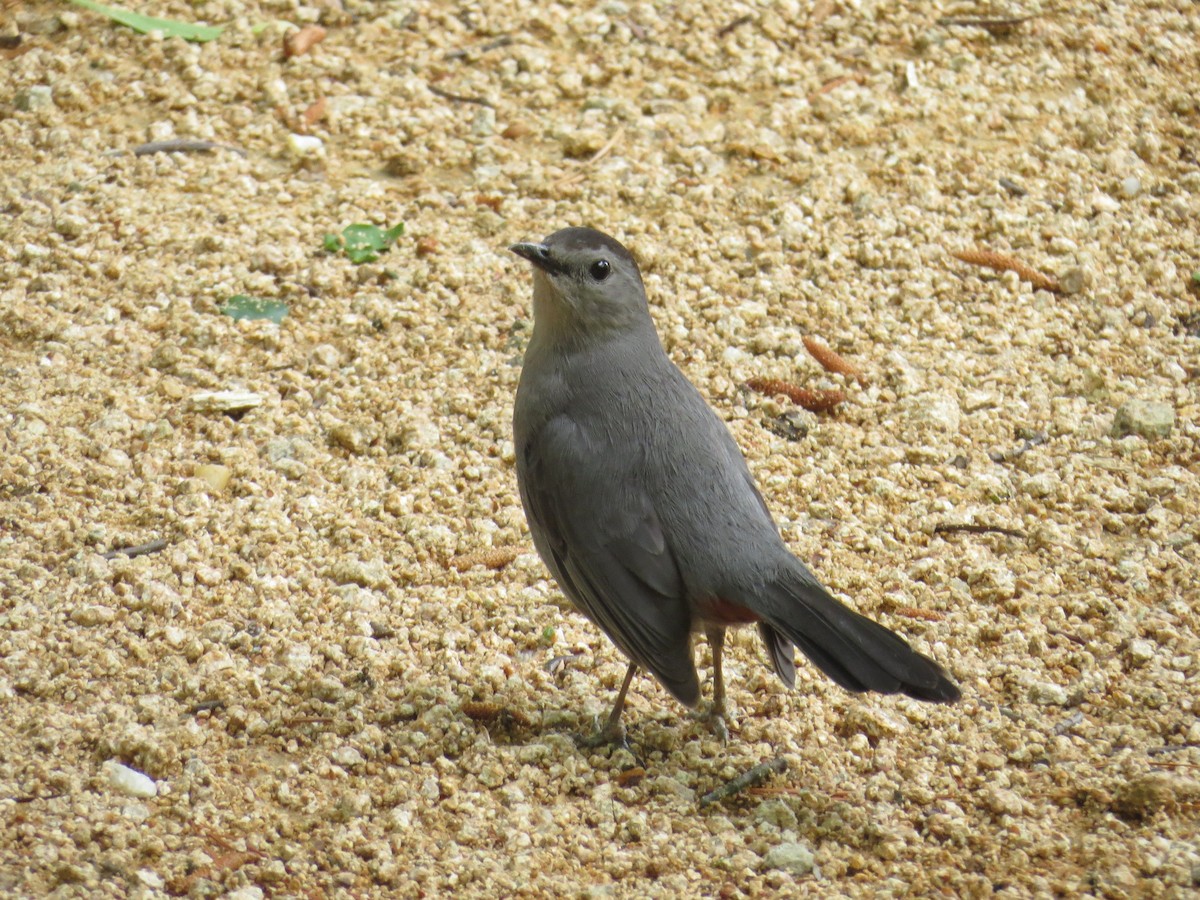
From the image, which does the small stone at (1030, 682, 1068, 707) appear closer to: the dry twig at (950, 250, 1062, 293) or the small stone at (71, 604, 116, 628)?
the dry twig at (950, 250, 1062, 293)

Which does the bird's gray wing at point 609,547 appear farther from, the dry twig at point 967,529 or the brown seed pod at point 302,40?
the brown seed pod at point 302,40

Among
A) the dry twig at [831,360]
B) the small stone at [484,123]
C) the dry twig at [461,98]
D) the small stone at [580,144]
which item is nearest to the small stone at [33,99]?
the dry twig at [461,98]

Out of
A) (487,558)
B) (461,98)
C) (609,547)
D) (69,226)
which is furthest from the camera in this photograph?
(461,98)

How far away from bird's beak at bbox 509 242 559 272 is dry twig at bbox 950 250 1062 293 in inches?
92.1

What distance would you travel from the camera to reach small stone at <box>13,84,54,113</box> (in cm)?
672

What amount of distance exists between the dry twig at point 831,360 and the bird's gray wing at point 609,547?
1580 millimetres

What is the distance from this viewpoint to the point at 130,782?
12.7ft

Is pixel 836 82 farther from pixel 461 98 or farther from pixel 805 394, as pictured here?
pixel 805 394

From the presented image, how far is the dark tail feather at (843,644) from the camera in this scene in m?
3.71

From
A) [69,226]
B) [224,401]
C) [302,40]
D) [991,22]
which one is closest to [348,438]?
[224,401]

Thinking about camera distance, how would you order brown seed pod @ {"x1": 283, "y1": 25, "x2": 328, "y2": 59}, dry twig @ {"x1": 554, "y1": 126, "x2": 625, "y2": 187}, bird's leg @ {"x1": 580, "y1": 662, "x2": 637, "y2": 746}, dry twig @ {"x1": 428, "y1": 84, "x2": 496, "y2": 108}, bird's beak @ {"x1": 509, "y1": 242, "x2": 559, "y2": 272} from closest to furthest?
bird's leg @ {"x1": 580, "y1": 662, "x2": 637, "y2": 746}, bird's beak @ {"x1": 509, "y1": 242, "x2": 559, "y2": 272}, dry twig @ {"x1": 554, "y1": 126, "x2": 625, "y2": 187}, dry twig @ {"x1": 428, "y1": 84, "x2": 496, "y2": 108}, brown seed pod @ {"x1": 283, "y1": 25, "x2": 328, "y2": 59}

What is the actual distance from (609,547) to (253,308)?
2.33m

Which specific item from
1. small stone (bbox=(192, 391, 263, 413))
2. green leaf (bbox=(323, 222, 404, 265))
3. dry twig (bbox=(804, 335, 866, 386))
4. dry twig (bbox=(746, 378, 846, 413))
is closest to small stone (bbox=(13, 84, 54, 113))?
green leaf (bbox=(323, 222, 404, 265))

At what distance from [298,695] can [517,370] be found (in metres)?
1.87
